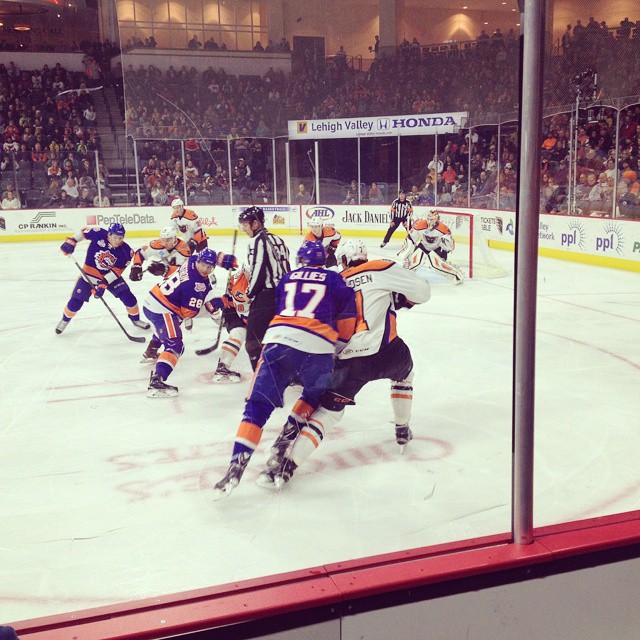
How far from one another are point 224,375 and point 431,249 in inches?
164

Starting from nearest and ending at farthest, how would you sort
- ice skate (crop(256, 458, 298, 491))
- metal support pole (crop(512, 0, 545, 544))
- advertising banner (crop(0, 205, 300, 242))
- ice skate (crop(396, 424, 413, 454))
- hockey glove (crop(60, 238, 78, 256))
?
metal support pole (crop(512, 0, 545, 544)) < ice skate (crop(256, 458, 298, 491)) < ice skate (crop(396, 424, 413, 454)) < hockey glove (crop(60, 238, 78, 256)) < advertising banner (crop(0, 205, 300, 242))

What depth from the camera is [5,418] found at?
383 centimetres

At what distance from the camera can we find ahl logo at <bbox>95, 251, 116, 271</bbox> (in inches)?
240

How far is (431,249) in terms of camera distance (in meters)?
8.10

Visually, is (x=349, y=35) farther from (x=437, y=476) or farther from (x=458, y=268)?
(x=458, y=268)

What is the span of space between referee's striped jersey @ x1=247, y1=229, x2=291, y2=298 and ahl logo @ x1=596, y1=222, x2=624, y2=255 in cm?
403

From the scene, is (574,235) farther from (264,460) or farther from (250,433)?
(250,433)

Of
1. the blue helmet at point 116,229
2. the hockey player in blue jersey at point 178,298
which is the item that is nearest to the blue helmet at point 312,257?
the hockey player in blue jersey at point 178,298

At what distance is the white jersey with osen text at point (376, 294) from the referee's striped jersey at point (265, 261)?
431mm

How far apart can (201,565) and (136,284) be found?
22.2 ft

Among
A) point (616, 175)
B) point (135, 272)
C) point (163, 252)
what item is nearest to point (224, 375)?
point (135, 272)

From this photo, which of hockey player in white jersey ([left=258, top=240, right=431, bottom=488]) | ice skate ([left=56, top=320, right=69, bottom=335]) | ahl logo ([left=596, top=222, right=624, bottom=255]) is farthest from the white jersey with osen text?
ahl logo ([left=596, top=222, right=624, bottom=255])

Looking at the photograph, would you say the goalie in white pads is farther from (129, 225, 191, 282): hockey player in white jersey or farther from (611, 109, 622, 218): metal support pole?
(129, 225, 191, 282): hockey player in white jersey

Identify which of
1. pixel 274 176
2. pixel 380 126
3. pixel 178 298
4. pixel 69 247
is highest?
pixel 380 126
